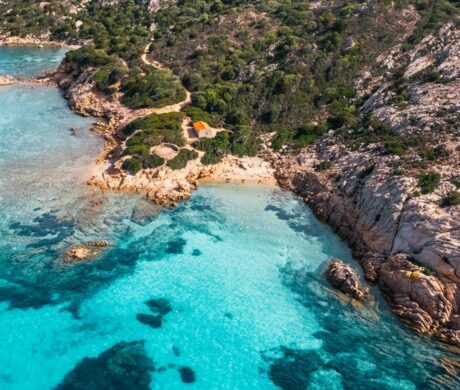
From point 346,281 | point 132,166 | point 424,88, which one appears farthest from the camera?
point 424,88

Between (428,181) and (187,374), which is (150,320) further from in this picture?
(428,181)

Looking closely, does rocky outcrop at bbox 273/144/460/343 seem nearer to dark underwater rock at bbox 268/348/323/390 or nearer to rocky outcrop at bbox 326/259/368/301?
rocky outcrop at bbox 326/259/368/301

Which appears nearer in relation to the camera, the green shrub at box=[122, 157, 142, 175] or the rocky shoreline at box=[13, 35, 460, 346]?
the rocky shoreline at box=[13, 35, 460, 346]

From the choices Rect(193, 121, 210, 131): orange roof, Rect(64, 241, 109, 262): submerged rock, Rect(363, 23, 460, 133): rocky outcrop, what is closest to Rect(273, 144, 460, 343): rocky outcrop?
Rect(363, 23, 460, 133): rocky outcrop

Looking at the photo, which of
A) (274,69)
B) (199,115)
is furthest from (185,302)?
(274,69)

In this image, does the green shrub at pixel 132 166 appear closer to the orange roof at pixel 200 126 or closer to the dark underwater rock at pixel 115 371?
the orange roof at pixel 200 126

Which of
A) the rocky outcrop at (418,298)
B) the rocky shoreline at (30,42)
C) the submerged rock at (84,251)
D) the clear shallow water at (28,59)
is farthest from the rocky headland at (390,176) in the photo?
the rocky shoreline at (30,42)
